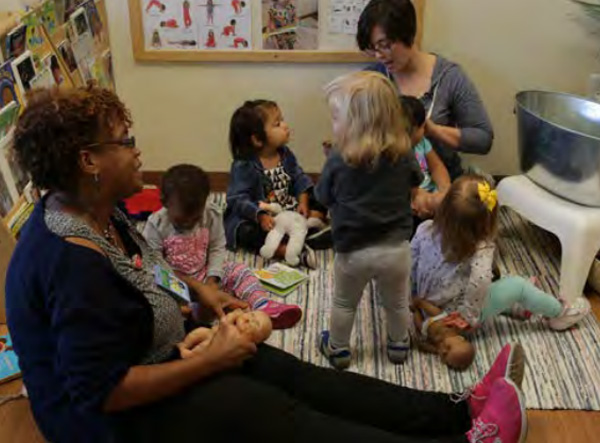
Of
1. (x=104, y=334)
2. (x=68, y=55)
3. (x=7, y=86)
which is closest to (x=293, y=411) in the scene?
(x=104, y=334)

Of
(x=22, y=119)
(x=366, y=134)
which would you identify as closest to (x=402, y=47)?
(x=366, y=134)

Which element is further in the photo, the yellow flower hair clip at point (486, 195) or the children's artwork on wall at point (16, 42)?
the children's artwork on wall at point (16, 42)

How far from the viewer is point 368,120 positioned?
166cm

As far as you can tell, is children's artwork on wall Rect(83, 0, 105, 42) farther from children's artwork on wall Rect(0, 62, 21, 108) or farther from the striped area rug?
the striped area rug

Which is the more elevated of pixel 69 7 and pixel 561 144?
pixel 69 7

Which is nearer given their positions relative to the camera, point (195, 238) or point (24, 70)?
point (24, 70)

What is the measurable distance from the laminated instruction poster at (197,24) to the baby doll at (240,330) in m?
1.61

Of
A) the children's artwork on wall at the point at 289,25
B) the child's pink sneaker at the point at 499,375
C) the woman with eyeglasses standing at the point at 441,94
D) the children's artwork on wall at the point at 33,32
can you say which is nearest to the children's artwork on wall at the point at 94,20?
the children's artwork on wall at the point at 33,32

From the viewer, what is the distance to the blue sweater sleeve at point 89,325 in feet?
3.67

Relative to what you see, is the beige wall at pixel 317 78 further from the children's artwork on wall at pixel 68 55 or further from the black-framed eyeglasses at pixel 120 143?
the black-framed eyeglasses at pixel 120 143

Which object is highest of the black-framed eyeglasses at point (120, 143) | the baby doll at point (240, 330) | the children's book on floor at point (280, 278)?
the black-framed eyeglasses at point (120, 143)

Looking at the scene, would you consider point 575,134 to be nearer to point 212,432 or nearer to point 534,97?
point 534,97

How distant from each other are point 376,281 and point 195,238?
0.64 m

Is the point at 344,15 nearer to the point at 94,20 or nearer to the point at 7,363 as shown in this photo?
the point at 94,20
